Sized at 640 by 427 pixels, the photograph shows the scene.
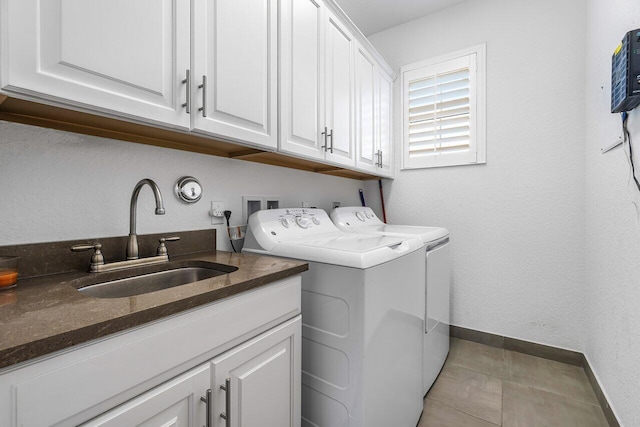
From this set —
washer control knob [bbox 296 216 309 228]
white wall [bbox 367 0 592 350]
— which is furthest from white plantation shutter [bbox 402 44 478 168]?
washer control knob [bbox 296 216 309 228]

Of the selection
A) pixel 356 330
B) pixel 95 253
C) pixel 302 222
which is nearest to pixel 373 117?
pixel 302 222

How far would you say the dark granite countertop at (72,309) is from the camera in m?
0.50

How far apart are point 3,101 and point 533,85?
287 centimetres

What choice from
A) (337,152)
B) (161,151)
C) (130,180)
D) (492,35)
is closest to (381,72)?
(492,35)

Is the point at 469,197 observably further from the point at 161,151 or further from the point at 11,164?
the point at 11,164

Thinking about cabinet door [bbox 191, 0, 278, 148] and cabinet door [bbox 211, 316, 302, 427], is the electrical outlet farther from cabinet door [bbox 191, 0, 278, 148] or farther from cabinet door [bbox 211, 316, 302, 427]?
cabinet door [bbox 211, 316, 302, 427]

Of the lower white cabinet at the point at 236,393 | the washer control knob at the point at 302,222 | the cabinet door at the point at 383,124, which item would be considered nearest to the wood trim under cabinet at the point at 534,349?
the cabinet door at the point at 383,124

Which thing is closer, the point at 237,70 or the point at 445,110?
the point at 237,70

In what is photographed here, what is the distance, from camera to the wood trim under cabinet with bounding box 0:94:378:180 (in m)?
0.84

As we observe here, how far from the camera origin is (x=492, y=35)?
91.7 inches

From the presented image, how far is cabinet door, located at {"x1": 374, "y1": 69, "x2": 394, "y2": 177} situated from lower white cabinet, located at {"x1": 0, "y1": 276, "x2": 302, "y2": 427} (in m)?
1.65

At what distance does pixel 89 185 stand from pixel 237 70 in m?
0.71

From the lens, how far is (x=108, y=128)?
105 cm

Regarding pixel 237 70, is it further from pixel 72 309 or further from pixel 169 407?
pixel 169 407
